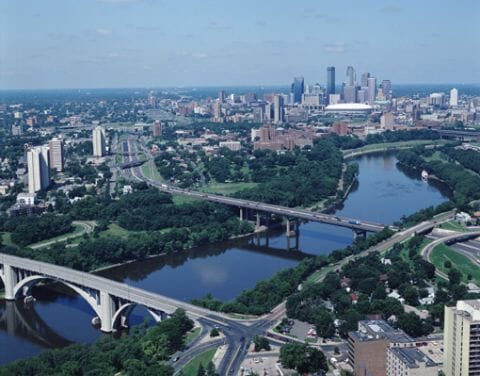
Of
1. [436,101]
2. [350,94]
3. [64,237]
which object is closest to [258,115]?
[350,94]

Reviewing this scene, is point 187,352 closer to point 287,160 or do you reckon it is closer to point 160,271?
point 160,271

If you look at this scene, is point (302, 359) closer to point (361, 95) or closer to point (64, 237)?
point (64, 237)

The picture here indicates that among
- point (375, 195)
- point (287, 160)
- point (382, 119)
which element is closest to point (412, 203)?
point (375, 195)

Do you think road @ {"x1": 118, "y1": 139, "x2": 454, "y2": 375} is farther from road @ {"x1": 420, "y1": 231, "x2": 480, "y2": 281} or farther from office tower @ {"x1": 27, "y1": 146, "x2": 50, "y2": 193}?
office tower @ {"x1": 27, "y1": 146, "x2": 50, "y2": 193}

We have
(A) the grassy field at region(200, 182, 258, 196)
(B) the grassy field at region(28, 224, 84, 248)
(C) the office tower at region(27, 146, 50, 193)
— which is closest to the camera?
(B) the grassy field at region(28, 224, 84, 248)

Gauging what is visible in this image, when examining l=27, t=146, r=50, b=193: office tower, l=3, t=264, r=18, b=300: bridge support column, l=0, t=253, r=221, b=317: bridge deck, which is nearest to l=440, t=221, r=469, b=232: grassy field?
l=0, t=253, r=221, b=317: bridge deck

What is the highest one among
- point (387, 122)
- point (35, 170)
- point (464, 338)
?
point (464, 338)
